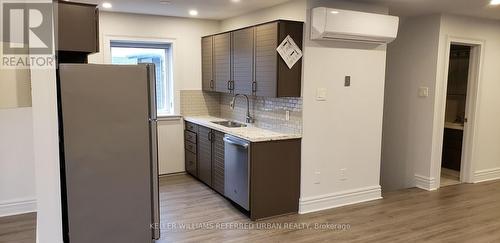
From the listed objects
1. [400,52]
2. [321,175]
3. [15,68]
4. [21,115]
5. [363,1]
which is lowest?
[321,175]

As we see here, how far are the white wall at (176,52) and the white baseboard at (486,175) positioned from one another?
169 inches

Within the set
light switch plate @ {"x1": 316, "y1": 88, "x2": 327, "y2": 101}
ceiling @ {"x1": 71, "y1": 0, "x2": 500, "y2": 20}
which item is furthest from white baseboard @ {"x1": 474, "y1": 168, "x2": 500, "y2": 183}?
light switch plate @ {"x1": 316, "y1": 88, "x2": 327, "y2": 101}

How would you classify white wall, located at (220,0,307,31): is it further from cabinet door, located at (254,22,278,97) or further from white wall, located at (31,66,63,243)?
white wall, located at (31,66,63,243)

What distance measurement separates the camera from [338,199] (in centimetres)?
420

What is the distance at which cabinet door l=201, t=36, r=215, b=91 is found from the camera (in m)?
5.27

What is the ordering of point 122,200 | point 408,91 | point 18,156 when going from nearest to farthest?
point 18,156, point 122,200, point 408,91

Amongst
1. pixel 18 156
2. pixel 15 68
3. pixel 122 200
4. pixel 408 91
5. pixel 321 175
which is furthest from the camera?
pixel 408 91

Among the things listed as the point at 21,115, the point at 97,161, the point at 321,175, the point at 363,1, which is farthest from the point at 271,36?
the point at 21,115

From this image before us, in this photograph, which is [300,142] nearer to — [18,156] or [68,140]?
[68,140]

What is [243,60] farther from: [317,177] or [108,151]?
[108,151]

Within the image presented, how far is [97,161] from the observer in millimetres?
2754

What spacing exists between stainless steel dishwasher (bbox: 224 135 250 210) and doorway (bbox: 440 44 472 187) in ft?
11.9

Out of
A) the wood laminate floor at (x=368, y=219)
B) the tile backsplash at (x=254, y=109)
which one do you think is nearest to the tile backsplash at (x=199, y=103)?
the tile backsplash at (x=254, y=109)

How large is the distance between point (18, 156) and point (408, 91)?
4.61m
